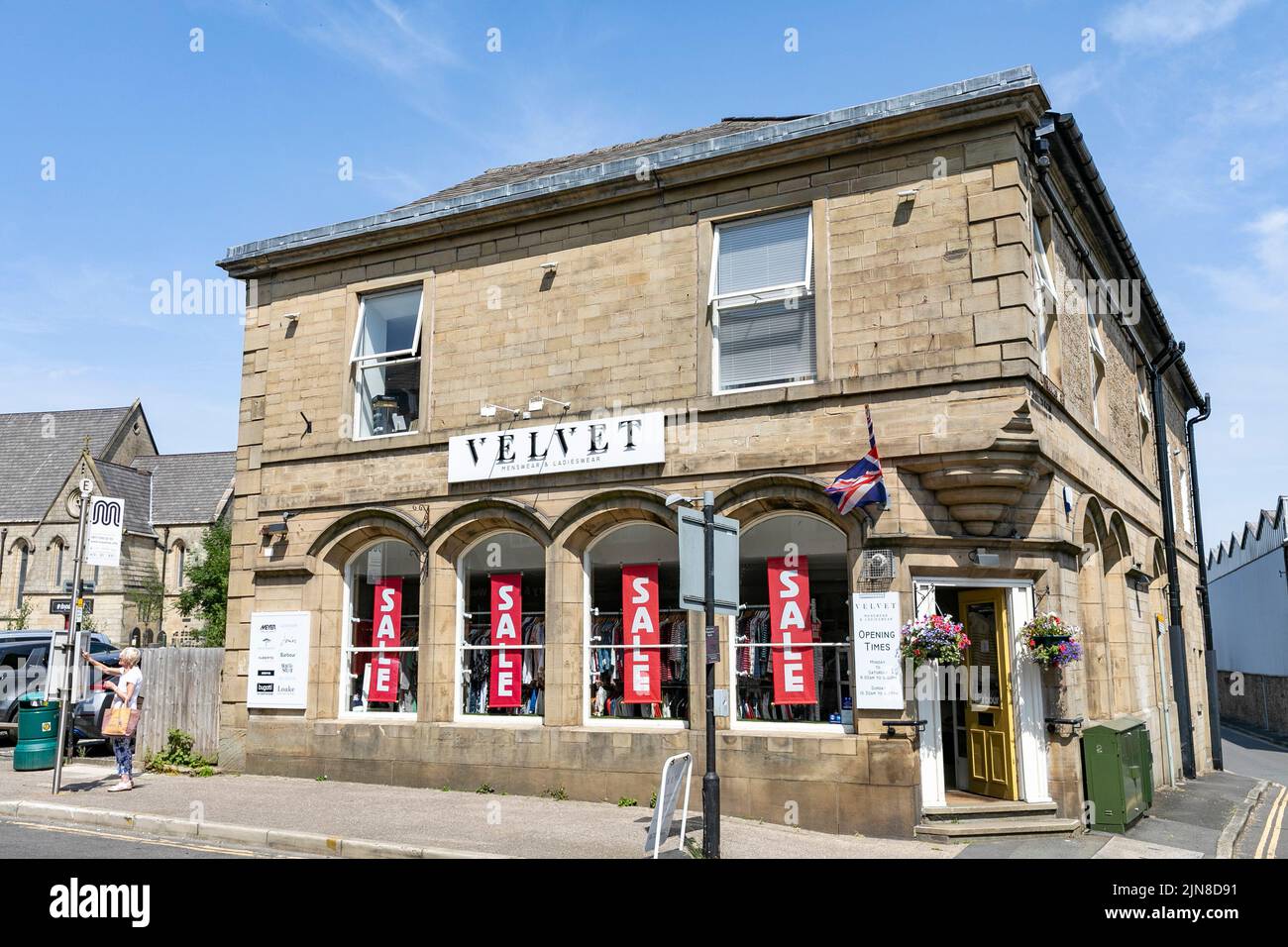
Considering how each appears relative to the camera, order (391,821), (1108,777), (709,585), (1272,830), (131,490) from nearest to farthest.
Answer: (709,585), (391,821), (1108,777), (1272,830), (131,490)

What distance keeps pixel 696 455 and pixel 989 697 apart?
4.51m

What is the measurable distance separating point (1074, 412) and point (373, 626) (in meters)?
10.2

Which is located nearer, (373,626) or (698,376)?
(698,376)

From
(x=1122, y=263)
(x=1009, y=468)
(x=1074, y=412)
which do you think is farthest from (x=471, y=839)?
(x=1122, y=263)

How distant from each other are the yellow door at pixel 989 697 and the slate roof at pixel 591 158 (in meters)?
7.71

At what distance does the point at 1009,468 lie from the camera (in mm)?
11172

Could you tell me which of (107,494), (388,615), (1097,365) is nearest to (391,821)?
(388,615)

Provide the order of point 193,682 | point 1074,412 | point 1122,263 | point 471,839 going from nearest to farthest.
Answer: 1. point 471,839
2. point 1074,412
3. point 193,682
4. point 1122,263

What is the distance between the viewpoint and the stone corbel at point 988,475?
36.4 ft

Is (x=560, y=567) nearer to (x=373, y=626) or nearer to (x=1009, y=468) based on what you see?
(x=373, y=626)

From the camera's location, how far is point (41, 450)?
206 ft

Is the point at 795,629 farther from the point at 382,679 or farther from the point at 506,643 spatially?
the point at 382,679

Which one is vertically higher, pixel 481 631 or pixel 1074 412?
pixel 1074 412

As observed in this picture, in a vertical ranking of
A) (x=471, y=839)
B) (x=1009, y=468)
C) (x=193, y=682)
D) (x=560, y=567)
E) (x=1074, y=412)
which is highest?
(x=1074, y=412)
